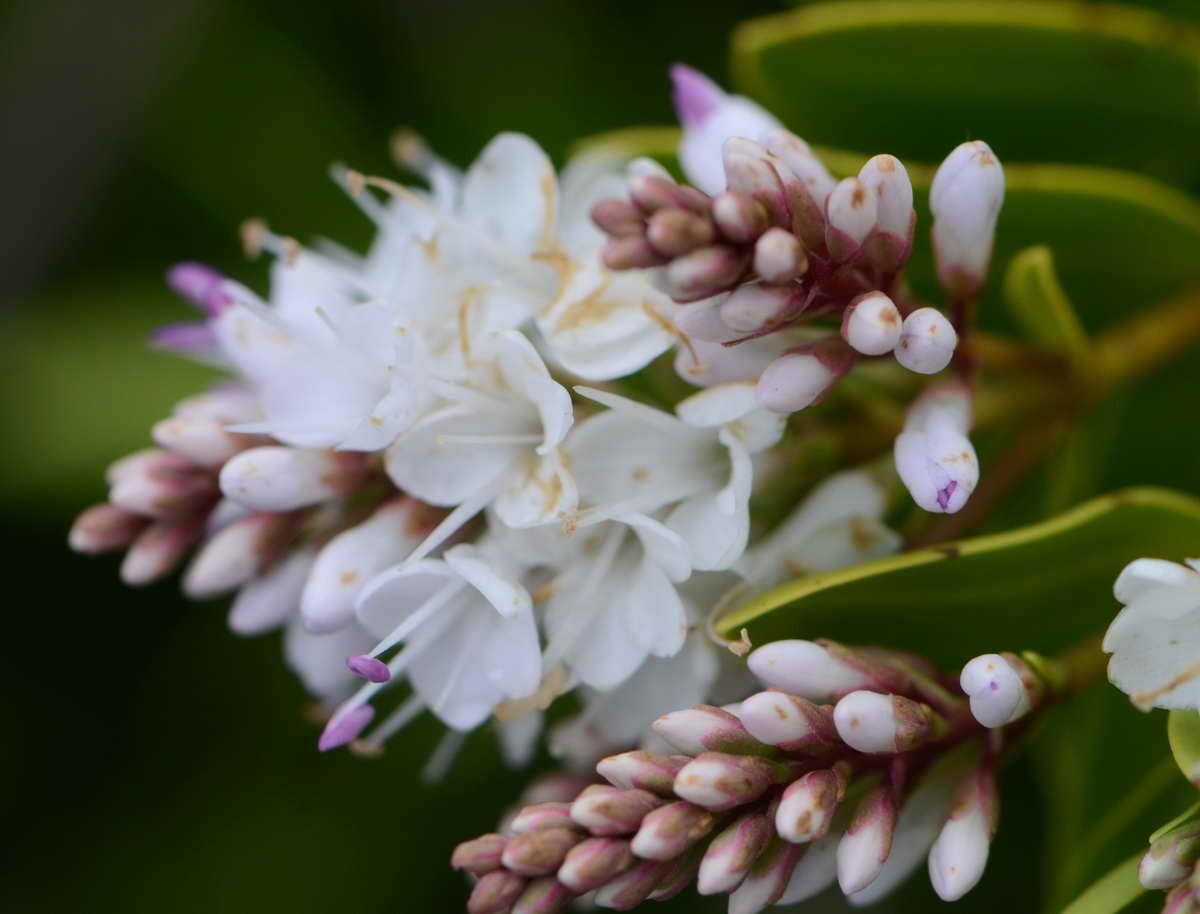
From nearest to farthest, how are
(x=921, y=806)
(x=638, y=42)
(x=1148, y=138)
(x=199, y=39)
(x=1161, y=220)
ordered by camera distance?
1. (x=921, y=806)
2. (x=1161, y=220)
3. (x=1148, y=138)
4. (x=638, y=42)
5. (x=199, y=39)

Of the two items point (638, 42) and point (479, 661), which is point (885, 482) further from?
point (638, 42)

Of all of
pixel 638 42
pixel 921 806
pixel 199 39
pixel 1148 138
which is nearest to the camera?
pixel 921 806

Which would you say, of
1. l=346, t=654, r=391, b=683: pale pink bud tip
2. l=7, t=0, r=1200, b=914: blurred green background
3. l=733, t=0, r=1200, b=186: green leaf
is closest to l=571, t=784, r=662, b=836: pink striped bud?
l=346, t=654, r=391, b=683: pale pink bud tip

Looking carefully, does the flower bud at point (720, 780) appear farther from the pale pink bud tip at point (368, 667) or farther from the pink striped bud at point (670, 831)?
the pale pink bud tip at point (368, 667)

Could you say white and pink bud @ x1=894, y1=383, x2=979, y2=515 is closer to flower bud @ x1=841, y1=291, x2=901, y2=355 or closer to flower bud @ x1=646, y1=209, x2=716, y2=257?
flower bud @ x1=841, y1=291, x2=901, y2=355

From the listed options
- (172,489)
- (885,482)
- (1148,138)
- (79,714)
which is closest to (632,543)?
(885,482)

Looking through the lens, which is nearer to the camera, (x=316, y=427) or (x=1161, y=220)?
(x=316, y=427)
